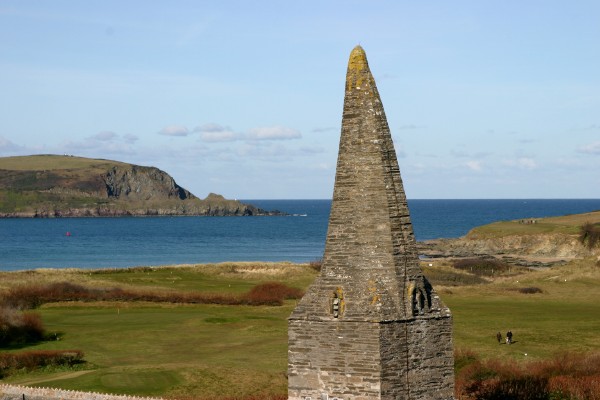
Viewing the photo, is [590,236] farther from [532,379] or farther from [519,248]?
[532,379]

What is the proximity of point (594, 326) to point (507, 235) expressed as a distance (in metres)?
92.4

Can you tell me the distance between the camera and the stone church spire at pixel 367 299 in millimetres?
18078

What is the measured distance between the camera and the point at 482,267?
110062 mm

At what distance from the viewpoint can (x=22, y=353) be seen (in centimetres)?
4412

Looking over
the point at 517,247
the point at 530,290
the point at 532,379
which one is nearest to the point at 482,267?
the point at 517,247

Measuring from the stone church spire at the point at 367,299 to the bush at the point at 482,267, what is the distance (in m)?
84.8

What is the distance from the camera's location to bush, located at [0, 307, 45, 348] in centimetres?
5019

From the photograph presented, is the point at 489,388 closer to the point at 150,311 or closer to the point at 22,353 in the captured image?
the point at 22,353

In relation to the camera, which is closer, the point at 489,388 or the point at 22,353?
the point at 489,388

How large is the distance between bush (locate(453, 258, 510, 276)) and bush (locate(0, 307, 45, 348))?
60.5m

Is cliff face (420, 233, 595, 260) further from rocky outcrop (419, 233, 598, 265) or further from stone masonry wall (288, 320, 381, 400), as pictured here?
stone masonry wall (288, 320, 381, 400)

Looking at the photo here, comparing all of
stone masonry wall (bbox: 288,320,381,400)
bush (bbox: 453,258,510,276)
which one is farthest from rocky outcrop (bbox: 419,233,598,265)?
stone masonry wall (bbox: 288,320,381,400)

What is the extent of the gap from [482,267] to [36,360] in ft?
247

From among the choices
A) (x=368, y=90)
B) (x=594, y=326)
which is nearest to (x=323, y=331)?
(x=368, y=90)
